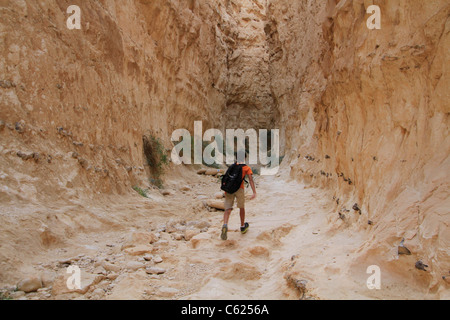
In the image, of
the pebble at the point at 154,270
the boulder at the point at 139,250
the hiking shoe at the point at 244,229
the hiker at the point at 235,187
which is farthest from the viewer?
the hiking shoe at the point at 244,229

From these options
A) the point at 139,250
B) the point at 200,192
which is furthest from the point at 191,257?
the point at 200,192

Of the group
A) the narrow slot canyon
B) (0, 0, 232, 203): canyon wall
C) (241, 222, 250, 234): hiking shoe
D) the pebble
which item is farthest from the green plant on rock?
the pebble

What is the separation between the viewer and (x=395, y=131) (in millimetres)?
3518

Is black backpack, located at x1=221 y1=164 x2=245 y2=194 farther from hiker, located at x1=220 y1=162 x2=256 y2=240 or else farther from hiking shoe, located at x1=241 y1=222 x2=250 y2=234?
hiking shoe, located at x1=241 y1=222 x2=250 y2=234

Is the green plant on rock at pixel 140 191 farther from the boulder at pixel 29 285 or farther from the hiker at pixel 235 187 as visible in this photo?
the boulder at pixel 29 285

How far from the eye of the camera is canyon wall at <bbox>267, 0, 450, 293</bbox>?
2621 millimetres

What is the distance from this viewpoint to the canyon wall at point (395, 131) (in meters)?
2.62

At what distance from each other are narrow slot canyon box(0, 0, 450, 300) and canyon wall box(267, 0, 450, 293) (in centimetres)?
2

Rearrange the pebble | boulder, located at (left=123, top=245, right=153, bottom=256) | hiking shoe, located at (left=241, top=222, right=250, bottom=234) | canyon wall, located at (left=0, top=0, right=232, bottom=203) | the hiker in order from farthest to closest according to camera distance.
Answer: hiking shoe, located at (left=241, top=222, right=250, bottom=234) → the hiker → canyon wall, located at (left=0, top=0, right=232, bottom=203) → boulder, located at (left=123, top=245, right=153, bottom=256) → the pebble

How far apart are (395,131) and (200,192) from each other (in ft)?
22.8

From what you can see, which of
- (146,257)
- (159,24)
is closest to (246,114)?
(159,24)

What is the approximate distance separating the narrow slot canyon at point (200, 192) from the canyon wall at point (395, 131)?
16mm

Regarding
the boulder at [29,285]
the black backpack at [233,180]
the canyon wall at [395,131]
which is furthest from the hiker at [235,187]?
the boulder at [29,285]

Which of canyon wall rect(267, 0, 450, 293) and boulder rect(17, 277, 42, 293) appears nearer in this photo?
canyon wall rect(267, 0, 450, 293)
